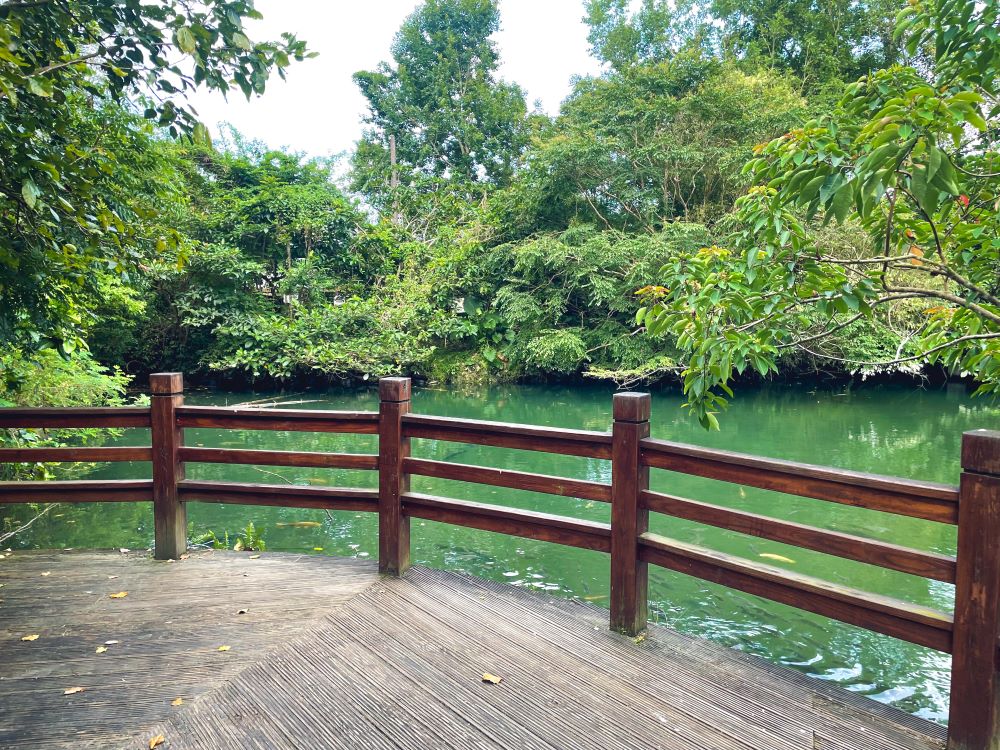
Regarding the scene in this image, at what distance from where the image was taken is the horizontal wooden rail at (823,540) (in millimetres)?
1853

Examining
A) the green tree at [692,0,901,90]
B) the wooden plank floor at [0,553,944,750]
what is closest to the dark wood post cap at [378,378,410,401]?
the wooden plank floor at [0,553,944,750]

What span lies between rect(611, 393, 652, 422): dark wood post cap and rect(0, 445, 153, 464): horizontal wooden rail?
2404mm

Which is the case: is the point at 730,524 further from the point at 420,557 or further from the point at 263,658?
the point at 420,557

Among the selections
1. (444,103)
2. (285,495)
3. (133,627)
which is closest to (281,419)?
(285,495)

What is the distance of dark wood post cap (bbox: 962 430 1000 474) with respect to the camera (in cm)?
173

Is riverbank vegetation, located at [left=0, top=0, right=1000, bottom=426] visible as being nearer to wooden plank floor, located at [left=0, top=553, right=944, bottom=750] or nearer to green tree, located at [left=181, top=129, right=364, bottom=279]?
green tree, located at [left=181, top=129, right=364, bottom=279]

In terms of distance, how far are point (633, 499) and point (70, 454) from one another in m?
2.86

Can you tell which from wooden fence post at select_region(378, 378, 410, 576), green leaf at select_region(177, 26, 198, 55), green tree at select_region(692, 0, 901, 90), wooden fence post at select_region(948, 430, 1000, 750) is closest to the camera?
wooden fence post at select_region(948, 430, 1000, 750)

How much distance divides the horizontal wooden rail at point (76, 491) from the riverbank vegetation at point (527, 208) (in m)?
0.84

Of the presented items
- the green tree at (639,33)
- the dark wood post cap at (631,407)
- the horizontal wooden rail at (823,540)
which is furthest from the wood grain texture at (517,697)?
the green tree at (639,33)

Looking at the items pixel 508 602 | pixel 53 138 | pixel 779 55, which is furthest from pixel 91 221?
pixel 779 55

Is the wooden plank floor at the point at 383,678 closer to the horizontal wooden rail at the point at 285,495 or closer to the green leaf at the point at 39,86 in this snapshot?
the horizontal wooden rail at the point at 285,495

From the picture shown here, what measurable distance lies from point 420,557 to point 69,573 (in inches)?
102

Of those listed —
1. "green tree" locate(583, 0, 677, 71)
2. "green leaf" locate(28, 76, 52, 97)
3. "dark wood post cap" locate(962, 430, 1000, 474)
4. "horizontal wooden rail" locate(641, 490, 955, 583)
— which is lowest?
"horizontal wooden rail" locate(641, 490, 955, 583)
